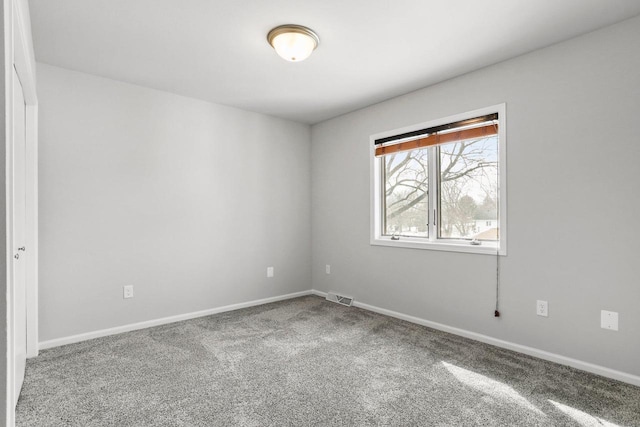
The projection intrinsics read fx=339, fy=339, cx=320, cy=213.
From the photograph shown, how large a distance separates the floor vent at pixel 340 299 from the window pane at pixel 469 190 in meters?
1.38

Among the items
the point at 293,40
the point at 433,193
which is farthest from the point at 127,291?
the point at 433,193

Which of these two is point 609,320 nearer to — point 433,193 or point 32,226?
point 433,193

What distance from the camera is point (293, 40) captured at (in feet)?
7.61

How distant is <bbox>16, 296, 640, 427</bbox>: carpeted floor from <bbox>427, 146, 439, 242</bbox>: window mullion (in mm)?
957

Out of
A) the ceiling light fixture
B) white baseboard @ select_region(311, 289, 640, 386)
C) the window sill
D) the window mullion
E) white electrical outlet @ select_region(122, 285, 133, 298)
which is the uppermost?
the ceiling light fixture

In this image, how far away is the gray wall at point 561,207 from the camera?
2205mm

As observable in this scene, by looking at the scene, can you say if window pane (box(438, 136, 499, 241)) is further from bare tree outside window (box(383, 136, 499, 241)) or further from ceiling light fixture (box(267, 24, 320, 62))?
ceiling light fixture (box(267, 24, 320, 62))

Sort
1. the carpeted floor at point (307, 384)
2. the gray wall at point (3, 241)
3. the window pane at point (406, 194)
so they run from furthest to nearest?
the window pane at point (406, 194) < the carpeted floor at point (307, 384) < the gray wall at point (3, 241)

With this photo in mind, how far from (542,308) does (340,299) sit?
216 centimetres

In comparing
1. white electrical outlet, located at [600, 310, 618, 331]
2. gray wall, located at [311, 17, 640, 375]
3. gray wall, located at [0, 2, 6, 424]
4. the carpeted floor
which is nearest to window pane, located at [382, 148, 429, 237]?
gray wall, located at [311, 17, 640, 375]

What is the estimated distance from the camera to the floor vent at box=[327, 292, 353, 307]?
4043 millimetres

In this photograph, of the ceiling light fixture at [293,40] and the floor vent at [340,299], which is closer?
the ceiling light fixture at [293,40]

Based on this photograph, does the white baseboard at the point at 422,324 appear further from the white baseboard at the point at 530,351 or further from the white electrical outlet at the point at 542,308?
the white electrical outlet at the point at 542,308

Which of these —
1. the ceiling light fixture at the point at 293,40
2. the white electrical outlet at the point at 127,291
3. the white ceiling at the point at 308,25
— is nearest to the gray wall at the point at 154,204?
the white electrical outlet at the point at 127,291
